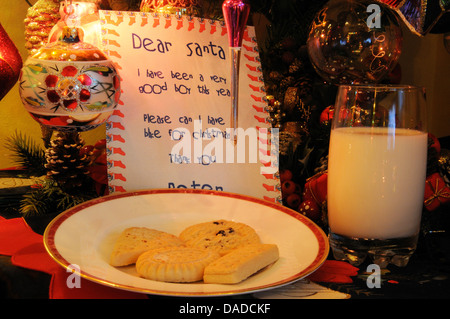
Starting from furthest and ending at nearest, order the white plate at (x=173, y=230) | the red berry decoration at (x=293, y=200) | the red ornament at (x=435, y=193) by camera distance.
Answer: the red berry decoration at (x=293, y=200)
the red ornament at (x=435, y=193)
the white plate at (x=173, y=230)

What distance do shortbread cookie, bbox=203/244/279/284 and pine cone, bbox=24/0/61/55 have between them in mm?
560

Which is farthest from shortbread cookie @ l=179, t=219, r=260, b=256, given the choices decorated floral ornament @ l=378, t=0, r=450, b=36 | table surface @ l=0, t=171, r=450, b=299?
decorated floral ornament @ l=378, t=0, r=450, b=36

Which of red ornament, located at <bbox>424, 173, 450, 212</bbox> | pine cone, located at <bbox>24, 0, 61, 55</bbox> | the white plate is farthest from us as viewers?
pine cone, located at <bbox>24, 0, 61, 55</bbox>

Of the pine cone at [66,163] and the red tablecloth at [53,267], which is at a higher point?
the pine cone at [66,163]

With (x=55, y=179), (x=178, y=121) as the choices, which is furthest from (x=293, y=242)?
(x=55, y=179)

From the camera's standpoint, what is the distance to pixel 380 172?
51 centimetres

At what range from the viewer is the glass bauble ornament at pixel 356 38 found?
0.69m

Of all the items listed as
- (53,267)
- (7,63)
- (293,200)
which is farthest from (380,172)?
(7,63)

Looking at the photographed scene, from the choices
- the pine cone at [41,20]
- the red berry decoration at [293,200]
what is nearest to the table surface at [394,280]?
the red berry decoration at [293,200]

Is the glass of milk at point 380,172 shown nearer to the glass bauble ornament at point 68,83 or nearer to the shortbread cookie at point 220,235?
the shortbread cookie at point 220,235

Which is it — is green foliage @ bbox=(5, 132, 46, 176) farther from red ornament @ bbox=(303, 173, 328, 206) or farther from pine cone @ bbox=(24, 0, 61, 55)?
red ornament @ bbox=(303, 173, 328, 206)

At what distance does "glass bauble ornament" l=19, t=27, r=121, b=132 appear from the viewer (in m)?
0.60

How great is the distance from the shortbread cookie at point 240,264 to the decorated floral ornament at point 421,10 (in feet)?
1.30
